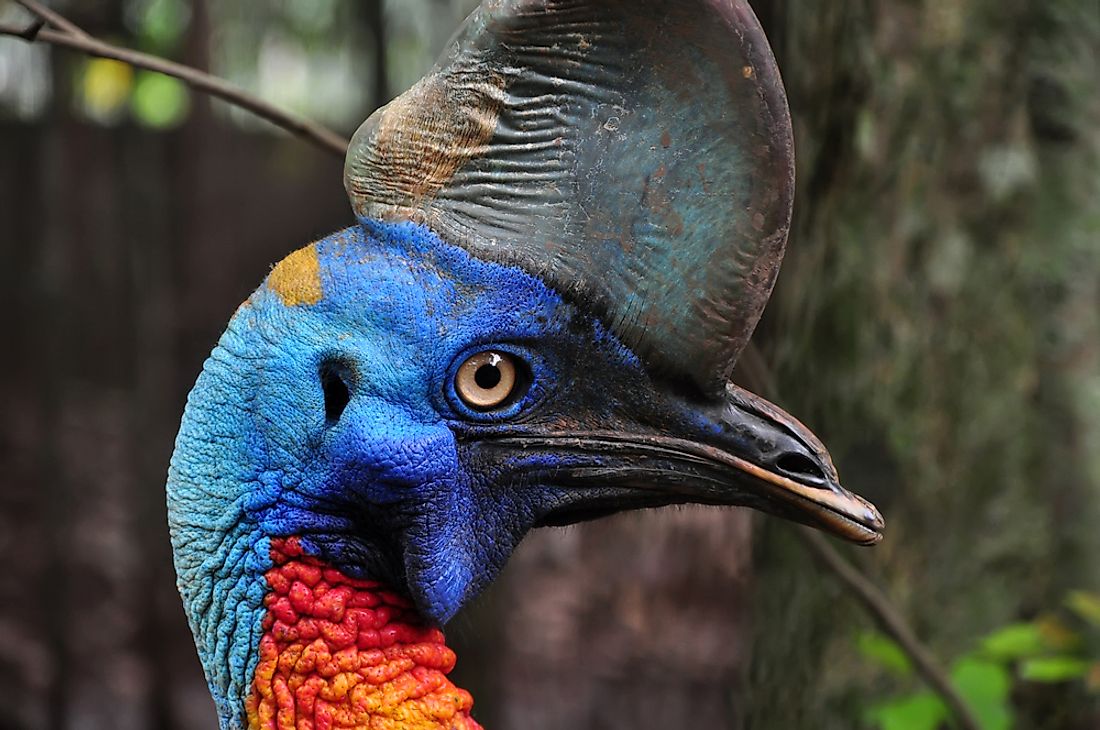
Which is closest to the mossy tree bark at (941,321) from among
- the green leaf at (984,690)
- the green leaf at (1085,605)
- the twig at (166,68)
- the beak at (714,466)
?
the green leaf at (1085,605)

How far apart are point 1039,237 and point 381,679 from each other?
192cm

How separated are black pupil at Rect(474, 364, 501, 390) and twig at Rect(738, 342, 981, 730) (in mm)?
699

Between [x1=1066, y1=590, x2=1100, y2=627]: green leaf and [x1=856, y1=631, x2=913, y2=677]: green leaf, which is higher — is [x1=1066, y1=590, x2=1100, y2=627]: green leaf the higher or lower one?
the higher one

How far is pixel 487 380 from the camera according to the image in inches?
58.3

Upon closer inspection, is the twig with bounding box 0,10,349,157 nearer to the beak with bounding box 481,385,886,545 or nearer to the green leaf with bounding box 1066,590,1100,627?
the beak with bounding box 481,385,886,545

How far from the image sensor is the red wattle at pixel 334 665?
1.50m

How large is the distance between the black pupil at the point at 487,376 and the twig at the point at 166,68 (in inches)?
25.1

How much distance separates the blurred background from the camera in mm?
2688

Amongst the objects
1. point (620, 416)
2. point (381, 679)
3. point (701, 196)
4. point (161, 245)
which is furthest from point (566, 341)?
point (161, 245)

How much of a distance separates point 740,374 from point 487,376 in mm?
1122

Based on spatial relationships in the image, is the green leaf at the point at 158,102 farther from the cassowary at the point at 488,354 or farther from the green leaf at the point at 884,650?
the cassowary at the point at 488,354

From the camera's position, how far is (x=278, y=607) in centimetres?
152

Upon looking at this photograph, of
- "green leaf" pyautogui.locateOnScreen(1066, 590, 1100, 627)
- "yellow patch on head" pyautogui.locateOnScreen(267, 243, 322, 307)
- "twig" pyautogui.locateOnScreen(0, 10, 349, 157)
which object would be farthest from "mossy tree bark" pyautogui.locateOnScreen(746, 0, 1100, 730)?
"yellow patch on head" pyautogui.locateOnScreen(267, 243, 322, 307)

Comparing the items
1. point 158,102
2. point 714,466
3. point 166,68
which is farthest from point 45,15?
point 158,102
